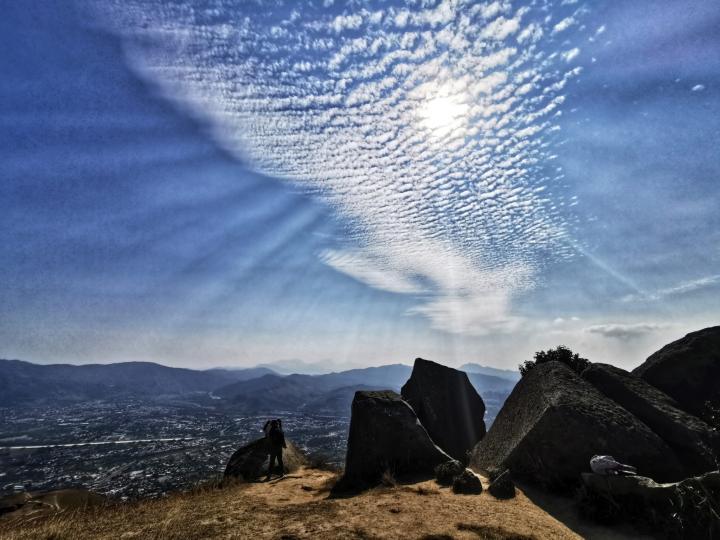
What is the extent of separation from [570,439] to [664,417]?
4677 mm

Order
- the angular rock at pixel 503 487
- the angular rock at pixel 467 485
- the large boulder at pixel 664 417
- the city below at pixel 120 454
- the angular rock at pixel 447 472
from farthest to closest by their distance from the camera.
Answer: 1. the city below at pixel 120 454
2. the angular rock at pixel 447 472
3. the angular rock at pixel 467 485
4. the large boulder at pixel 664 417
5. the angular rock at pixel 503 487

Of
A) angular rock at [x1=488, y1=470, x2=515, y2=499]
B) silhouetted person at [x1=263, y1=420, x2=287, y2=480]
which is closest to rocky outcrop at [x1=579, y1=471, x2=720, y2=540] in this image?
angular rock at [x1=488, y1=470, x2=515, y2=499]

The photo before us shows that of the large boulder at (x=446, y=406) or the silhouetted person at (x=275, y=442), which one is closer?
the silhouetted person at (x=275, y=442)

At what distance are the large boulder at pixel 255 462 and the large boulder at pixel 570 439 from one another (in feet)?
35.3

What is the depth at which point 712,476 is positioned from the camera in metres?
9.00

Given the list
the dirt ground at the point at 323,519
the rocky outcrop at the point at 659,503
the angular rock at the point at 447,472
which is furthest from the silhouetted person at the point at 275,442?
the rocky outcrop at the point at 659,503

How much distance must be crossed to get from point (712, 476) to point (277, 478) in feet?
54.2

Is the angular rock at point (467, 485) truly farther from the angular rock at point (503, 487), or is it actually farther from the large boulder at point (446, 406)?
the large boulder at point (446, 406)

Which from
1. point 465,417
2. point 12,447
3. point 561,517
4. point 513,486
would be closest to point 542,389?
point 513,486

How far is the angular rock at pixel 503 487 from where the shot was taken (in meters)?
11.1

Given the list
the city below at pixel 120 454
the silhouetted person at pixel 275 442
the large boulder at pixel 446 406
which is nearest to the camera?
the silhouetted person at pixel 275 442

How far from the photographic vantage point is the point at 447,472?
43.1 feet

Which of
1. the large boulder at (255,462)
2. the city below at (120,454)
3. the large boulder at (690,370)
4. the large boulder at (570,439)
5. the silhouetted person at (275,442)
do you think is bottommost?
the city below at (120,454)

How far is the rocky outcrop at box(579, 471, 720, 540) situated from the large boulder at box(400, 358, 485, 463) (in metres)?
10.6
